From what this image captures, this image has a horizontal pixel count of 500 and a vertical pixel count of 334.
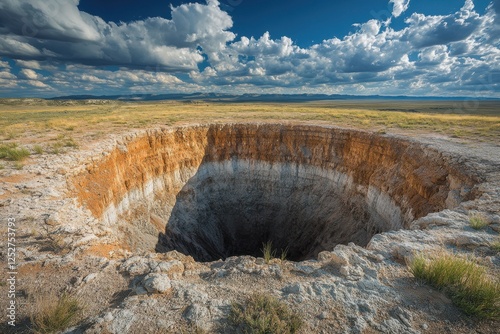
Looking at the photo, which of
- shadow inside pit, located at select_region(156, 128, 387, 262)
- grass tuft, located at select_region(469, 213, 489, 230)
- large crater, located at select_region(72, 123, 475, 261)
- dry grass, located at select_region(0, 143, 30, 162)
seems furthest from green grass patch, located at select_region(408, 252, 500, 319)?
dry grass, located at select_region(0, 143, 30, 162)

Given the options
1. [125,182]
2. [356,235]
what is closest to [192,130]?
[125,182]

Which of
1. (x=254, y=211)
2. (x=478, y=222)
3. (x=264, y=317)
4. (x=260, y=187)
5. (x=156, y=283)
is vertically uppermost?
(x=478, y=222)

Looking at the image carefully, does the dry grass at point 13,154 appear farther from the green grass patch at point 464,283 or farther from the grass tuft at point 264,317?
the green grass patch at point 464,283

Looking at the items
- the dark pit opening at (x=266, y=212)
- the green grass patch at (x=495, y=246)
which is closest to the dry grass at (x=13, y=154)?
the dark pit opening at (x=266, y=212)

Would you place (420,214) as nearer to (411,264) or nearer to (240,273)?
(411,264)

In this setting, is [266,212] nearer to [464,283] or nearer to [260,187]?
[260,187]

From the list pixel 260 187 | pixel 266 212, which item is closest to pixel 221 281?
pixel 266 212
